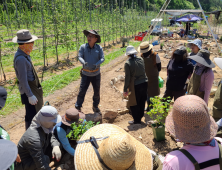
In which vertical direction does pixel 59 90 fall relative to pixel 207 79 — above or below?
below

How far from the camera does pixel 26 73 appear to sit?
3.21 meters

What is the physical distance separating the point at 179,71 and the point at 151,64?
745 millimetres

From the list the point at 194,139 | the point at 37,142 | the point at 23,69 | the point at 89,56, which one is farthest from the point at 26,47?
the point at 194,139

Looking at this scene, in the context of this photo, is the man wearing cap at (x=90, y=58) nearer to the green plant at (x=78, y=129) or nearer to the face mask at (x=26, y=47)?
the face mask at (x=26, y=47)

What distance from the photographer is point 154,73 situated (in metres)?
4.34

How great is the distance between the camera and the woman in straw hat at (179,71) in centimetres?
362

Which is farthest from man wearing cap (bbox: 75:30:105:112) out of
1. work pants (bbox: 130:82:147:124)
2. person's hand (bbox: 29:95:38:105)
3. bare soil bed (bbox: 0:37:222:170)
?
person's hand (bbox: 29:95:38:105)

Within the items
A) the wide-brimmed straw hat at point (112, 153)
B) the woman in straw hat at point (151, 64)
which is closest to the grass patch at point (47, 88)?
the woman in straw hat at point (151, 64)

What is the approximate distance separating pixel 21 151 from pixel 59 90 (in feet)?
12.6

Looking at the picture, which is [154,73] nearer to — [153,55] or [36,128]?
[153,55]

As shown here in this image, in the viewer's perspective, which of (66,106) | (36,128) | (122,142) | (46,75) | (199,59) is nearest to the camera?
(122,142)

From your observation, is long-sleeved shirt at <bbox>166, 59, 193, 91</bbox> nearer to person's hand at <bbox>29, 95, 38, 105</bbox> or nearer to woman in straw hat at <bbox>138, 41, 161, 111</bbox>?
woman in straw hat at <bbox>138, 41, 161, 111</bbox>

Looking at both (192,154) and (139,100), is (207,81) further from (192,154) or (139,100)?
(192,154)

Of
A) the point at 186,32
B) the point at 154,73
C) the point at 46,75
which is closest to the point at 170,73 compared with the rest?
the point at 154,73
